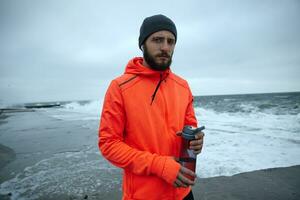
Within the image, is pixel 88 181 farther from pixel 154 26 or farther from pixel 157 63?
pixel 154 26

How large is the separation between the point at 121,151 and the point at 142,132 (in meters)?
0.24

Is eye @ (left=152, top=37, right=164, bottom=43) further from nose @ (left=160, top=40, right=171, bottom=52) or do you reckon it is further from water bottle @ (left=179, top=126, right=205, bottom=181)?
water bottle @ (left=179, top=126, right=205, bottom=181)

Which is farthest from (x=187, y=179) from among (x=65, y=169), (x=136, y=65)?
(x=65, y=169)

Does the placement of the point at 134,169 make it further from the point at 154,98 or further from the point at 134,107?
the point at 154,98

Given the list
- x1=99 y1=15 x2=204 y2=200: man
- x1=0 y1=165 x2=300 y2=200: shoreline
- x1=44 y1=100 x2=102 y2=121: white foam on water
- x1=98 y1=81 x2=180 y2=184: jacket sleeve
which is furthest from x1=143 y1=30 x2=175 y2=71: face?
x1=44 y1=100 x2=102 y2=121: white foam on water

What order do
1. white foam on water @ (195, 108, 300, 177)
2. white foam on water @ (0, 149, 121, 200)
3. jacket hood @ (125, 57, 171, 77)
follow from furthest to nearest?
white foam on water @ (195, 108, 300, 177) < white foam on water @ (0, 149, 121, 200) < jacket hood @ (125, 57, 171, 77)

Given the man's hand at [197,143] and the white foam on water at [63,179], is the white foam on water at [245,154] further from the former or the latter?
the man's hand at [197,143]

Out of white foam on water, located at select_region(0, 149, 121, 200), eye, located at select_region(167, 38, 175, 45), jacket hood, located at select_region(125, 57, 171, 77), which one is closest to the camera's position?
jacket hood, located at select_region(125, 57, 171, 77)

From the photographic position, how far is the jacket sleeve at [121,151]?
1.55 meters

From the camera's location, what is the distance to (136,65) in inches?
78.5

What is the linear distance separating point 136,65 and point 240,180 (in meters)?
3.89

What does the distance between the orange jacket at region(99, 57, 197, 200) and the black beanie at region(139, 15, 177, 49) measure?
0.36m

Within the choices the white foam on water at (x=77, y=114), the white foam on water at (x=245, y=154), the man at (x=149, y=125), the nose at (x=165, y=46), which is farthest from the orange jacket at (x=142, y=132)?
the white foam on water at (x=77, y=114)

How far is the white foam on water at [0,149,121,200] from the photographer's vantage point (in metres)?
4.10
